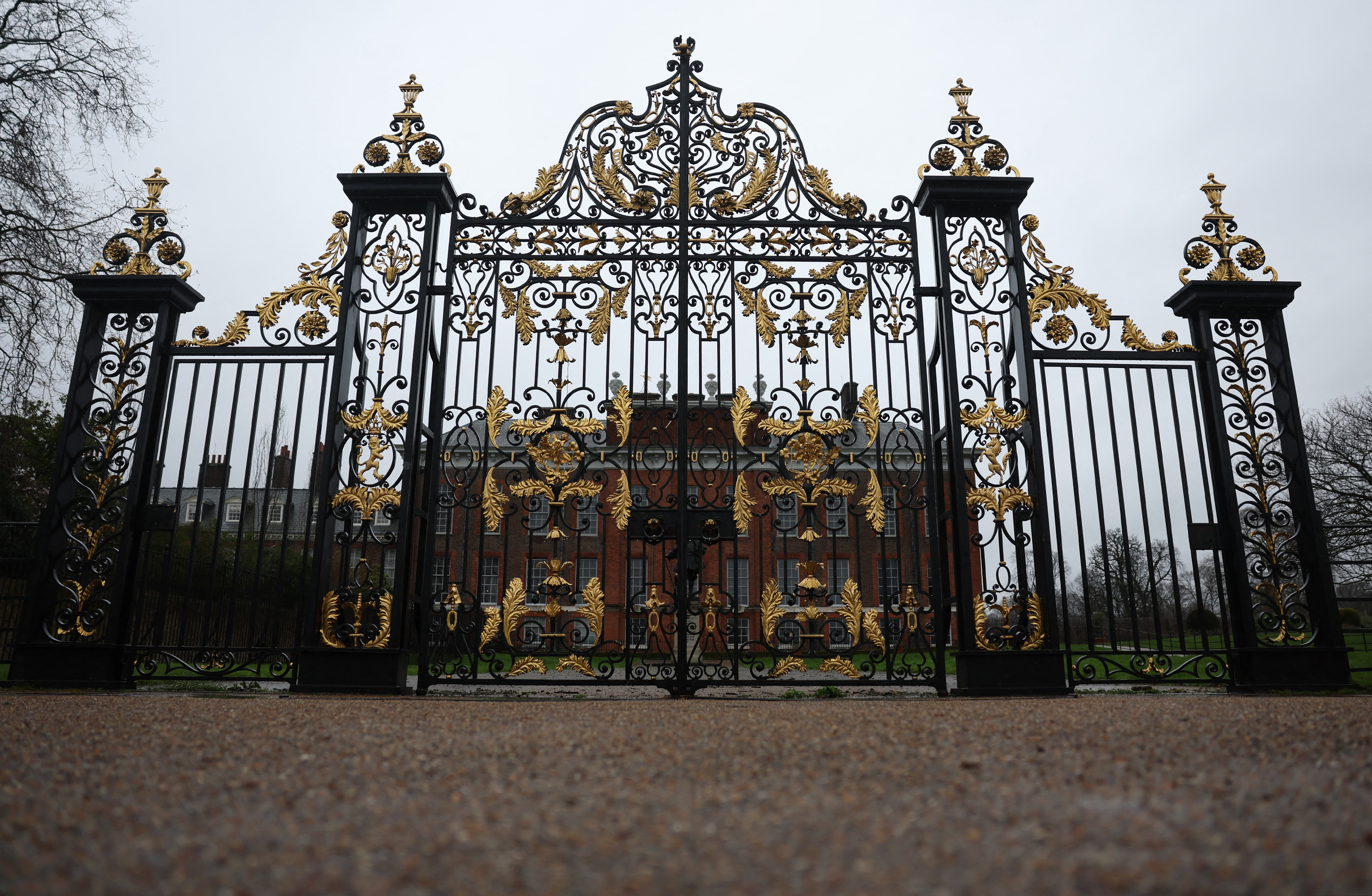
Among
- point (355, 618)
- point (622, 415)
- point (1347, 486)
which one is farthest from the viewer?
point (1347, 486)

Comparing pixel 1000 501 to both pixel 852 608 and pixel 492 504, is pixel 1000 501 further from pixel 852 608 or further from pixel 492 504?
pixel 492 504

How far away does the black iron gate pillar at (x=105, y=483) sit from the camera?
599 centimetres

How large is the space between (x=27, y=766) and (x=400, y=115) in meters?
5.50

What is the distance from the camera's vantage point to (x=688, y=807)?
225cm

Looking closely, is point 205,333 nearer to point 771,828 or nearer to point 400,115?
point 400,115

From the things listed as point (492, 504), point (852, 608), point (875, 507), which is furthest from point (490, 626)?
point (875, 507)

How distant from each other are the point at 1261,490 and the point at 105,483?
28.8 ft

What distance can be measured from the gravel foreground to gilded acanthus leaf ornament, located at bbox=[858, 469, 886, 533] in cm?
238

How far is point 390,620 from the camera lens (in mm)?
5887

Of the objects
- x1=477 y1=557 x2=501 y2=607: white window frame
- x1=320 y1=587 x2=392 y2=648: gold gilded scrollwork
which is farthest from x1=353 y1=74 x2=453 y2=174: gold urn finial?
x1=477 y1=557 x2=501 y2=607: white window frame

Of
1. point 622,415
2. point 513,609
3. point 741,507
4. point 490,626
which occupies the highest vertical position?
point 622,415

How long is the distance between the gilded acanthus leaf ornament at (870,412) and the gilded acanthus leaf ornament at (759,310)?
2.70 feet

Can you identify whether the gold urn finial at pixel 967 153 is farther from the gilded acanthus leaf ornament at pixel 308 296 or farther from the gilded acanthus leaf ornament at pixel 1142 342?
the gilded acanthus leaf ornament at pixel 308 296

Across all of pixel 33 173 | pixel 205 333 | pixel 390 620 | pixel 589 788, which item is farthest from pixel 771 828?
pixel 33 173
